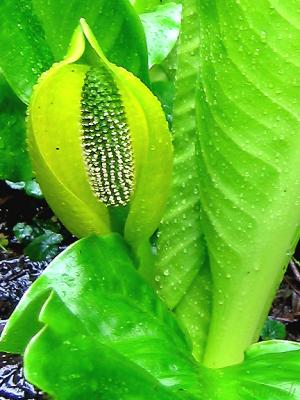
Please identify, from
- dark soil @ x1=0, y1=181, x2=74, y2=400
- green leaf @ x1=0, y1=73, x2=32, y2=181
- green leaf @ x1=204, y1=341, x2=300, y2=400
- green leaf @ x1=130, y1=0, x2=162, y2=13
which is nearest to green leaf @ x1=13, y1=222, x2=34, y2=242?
dark soil @ x1=0, y1=181, x2=74, y2=400

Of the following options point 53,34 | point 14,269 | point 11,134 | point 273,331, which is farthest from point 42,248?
point 53,34

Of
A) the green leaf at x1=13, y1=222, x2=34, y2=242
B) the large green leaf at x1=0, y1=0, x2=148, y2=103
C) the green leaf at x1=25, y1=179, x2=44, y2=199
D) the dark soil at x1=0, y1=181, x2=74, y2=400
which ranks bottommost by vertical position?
the dark soil at x1=0, y1=181, x2=74, y2=400

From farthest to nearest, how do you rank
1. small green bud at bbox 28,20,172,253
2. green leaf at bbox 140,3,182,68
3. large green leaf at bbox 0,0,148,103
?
green leaf at bbox 140,3,182,68 → large green leaf at bbox 0,0,148,103 → small green bud at bbox 28,20,172,253

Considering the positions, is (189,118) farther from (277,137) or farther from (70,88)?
(70,88)

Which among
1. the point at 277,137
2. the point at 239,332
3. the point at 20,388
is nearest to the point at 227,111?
the point at 277,137

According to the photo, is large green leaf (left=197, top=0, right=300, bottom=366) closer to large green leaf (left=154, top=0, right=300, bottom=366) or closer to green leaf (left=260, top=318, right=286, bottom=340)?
large green leaf (left=154, top=0, right=300, bottom=366)

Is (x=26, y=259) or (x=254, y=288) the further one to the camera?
(x=26, y=259)

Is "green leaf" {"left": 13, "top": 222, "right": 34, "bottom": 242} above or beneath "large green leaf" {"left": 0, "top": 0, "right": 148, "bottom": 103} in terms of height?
beneath
